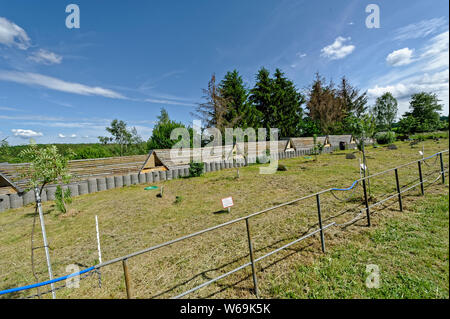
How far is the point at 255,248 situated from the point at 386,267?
2479 millimetres

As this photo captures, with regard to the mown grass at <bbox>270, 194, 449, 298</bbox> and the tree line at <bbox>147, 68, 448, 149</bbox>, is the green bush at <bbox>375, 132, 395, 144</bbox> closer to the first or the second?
the tree line at <bbox>147, 68, 448, 149</bbox>

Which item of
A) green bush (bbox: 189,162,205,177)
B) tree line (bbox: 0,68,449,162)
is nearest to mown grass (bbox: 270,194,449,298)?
green bush (bbox: 189,162,205,177)

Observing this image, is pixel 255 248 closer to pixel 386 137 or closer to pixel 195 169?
pixel 195 169

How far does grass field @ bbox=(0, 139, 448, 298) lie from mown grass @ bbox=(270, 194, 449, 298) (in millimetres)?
16

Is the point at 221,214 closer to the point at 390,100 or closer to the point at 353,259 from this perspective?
the point at 353,259

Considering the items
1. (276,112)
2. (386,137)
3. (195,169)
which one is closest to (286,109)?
(276,112)

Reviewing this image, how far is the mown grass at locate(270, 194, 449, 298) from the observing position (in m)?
2.75

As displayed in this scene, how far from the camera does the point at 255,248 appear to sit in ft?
14.2

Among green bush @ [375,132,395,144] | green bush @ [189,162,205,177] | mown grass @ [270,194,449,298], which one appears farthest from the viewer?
green bush @ [375,132,395,144]

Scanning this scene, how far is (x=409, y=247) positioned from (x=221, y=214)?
16.5ft

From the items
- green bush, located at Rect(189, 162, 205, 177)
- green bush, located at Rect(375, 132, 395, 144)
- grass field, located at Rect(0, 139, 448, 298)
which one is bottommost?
grass field, located at Rect(0, 139, 448, 298)

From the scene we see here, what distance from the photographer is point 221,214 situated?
22.1ft
